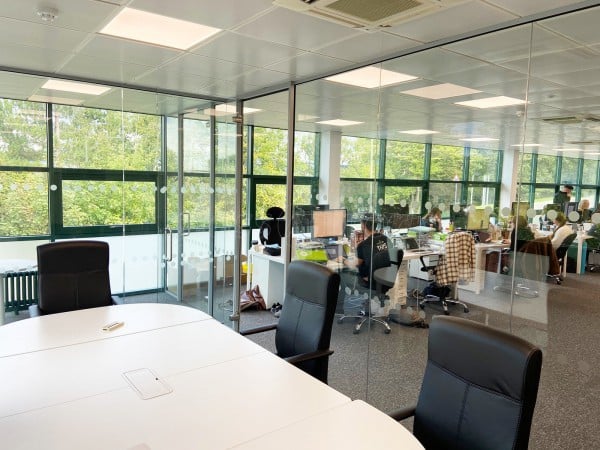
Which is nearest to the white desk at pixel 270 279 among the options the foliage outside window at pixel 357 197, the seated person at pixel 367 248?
the seated person at pixel 367 248

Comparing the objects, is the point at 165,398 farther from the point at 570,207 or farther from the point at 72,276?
the point at 570,207

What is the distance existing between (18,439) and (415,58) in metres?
3.14

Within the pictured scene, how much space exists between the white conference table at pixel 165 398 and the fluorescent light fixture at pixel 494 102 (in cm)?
208

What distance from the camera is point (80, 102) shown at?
192 inches

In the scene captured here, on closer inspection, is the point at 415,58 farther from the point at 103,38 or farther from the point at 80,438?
the point at 80,438

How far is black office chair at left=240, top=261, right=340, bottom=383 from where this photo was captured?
96.7 inches

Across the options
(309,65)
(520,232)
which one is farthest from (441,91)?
(520,232)

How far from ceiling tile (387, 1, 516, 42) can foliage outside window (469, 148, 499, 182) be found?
802mm

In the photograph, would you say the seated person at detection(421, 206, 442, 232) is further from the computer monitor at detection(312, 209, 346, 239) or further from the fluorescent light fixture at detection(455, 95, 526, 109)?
the computer monitor at detection(312, 209, 346, 239)

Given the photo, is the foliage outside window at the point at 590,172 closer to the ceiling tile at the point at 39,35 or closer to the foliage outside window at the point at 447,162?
the foliage outside window at the point at 447,162

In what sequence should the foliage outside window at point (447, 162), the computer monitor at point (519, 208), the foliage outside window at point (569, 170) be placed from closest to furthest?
the foliage outside window at point (569, 170) → the computer monitor at point (519, 208) → the foliage outside window at point (447, 162)

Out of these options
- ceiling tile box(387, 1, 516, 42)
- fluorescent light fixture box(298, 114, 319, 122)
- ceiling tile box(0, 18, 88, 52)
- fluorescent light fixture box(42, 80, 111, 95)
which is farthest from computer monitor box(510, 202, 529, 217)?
fluorescent light fixture box(42, 80, 111, 95)

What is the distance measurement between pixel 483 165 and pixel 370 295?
1873mm

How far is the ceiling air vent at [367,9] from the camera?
84.7 inches
